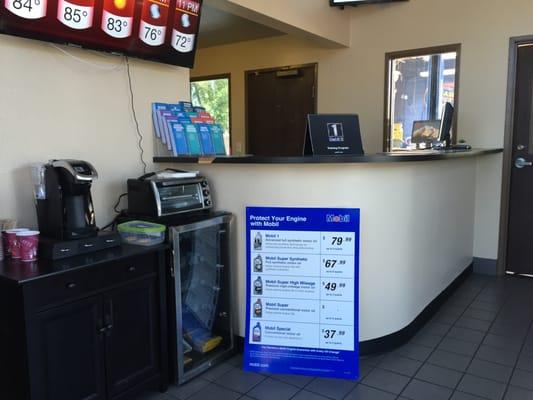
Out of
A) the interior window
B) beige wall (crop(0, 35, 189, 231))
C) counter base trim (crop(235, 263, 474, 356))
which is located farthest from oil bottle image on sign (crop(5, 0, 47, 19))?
the interior window

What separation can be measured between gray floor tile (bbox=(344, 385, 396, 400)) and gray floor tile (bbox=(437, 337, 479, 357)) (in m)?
0.70

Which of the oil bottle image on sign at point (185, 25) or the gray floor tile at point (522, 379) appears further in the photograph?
the oil bottle image on sign at point (185, 25)

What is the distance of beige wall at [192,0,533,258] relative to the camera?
4125 millimetres

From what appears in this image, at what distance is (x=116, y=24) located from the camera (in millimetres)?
2516

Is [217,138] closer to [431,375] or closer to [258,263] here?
[258,263]

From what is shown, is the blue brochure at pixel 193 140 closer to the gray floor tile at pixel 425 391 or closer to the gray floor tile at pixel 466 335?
the gray floor tile at pixel 425 391

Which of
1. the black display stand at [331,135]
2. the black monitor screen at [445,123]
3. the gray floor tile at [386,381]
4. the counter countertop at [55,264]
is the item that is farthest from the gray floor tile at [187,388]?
the black monitor screen at [445,123]

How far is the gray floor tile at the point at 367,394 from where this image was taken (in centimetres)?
227

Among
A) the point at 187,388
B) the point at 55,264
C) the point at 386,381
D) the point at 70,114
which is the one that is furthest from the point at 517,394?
the point at 70,114

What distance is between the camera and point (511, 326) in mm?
3125

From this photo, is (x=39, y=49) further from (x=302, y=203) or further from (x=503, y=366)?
(x=503, y=366)

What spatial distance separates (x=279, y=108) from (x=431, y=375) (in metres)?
3.79

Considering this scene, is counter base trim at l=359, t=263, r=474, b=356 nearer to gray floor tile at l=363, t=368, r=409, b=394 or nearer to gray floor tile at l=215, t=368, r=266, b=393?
gray floor tile at l=363, t=368, r=409, b=394

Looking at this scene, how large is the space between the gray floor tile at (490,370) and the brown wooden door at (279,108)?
3165 millimetres
